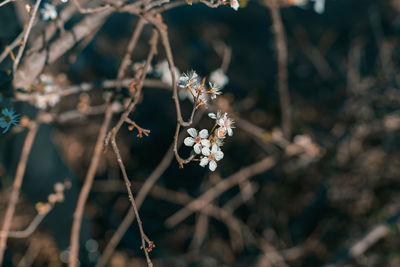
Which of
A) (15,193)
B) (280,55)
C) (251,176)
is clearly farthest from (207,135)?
(251,176)

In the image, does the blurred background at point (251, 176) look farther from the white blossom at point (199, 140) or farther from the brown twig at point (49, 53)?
the white blossom at point (199, 140)

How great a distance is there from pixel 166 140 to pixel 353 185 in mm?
2155

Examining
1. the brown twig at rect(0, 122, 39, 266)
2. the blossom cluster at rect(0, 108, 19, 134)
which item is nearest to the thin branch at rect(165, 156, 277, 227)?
the brown twig at rect(0, 122, 39, 266)

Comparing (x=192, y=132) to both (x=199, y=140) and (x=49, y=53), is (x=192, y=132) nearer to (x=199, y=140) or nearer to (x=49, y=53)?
(x=199, y=140)

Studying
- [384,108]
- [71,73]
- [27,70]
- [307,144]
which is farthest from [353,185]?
[71,73]

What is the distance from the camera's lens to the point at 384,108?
2.97 m

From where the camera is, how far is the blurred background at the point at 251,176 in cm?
275

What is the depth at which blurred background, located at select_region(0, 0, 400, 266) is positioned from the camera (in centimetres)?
275

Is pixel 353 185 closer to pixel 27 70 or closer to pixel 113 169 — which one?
pixel 113 169

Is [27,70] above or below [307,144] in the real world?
below

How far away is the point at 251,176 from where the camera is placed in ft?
11.5

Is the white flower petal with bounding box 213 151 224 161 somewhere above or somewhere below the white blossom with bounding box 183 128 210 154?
below

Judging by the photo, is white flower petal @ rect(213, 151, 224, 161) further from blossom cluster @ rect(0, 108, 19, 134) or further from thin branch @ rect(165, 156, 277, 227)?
thin branch @ rect(165, 156, 277, 227)

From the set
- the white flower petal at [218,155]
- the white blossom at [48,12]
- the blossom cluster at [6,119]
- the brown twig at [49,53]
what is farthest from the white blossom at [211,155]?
the white blossom at [48,12]
